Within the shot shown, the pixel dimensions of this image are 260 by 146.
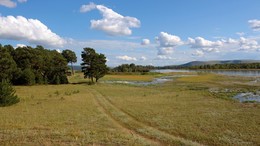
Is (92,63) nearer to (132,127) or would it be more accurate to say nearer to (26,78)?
(26,78)

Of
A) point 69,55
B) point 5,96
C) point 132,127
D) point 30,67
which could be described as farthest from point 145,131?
point 69,55

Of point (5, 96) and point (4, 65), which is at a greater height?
point (4, 65)

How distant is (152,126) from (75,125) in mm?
6245

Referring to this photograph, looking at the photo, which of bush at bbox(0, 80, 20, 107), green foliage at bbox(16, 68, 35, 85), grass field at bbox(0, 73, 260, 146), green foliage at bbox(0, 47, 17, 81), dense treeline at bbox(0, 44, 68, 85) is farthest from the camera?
green foliage at bbox(16, 68, 35, 85)

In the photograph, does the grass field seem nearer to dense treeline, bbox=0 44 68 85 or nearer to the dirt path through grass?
the dirt path through grass

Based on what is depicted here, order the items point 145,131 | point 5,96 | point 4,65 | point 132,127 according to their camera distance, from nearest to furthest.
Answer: point 145,131, point 132,127, point 5,96, point 4,65

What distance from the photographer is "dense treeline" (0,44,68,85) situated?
51.0 m

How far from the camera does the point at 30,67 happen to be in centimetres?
6519

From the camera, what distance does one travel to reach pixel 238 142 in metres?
14.6

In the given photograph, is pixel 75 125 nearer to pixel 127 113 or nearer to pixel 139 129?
pixel 139 129

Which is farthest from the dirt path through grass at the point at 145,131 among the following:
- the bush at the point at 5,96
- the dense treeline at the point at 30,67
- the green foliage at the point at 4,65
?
the dense treeline at the point at 30,67

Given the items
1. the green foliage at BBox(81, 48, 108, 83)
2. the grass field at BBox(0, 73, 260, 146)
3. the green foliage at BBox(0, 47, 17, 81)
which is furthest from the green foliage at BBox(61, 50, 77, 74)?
the grass field at BBox(0, 73, 260, 146)

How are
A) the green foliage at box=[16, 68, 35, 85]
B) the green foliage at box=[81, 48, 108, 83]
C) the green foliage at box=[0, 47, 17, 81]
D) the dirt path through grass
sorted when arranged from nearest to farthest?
the dirt path through grass → the green foliage at box=[0, 47, 17, 81] → the green foliage at box=[16, 68, 35, 85] → the green foliage at box=[81, 48, 108, 83]

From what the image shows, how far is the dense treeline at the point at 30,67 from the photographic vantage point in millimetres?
51000
